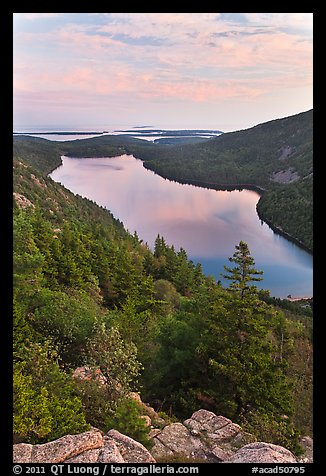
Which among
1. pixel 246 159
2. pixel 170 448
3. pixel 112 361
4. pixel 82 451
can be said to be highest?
pixel 246 159

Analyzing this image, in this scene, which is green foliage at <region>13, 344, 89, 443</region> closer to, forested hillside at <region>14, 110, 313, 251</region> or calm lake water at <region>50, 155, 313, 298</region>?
calm lake water at <region>50, 155, 313, 298</region>

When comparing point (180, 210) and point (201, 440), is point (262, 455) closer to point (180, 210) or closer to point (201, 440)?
point (201, 440)

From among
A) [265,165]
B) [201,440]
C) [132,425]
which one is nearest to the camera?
[132,425]

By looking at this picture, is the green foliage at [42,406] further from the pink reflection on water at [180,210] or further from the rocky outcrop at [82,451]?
the pink reflection on water at [180,210]

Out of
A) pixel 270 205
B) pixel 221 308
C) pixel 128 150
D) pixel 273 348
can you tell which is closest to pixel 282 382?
pixel 273 348

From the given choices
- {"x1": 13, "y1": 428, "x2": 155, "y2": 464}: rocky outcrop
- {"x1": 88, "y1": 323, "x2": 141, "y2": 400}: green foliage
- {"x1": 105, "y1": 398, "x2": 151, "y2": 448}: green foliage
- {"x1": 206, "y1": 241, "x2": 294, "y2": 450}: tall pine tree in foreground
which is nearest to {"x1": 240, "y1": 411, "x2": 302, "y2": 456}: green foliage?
{"x1": 206, "y1": 241, "x2": 294, "y2": 450}: tall pine tree in foreground

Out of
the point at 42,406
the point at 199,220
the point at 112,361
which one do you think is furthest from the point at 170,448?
the point at 199,220

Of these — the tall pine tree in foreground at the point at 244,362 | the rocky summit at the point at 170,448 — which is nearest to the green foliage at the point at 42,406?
the rocky summit at the point at 170,448
